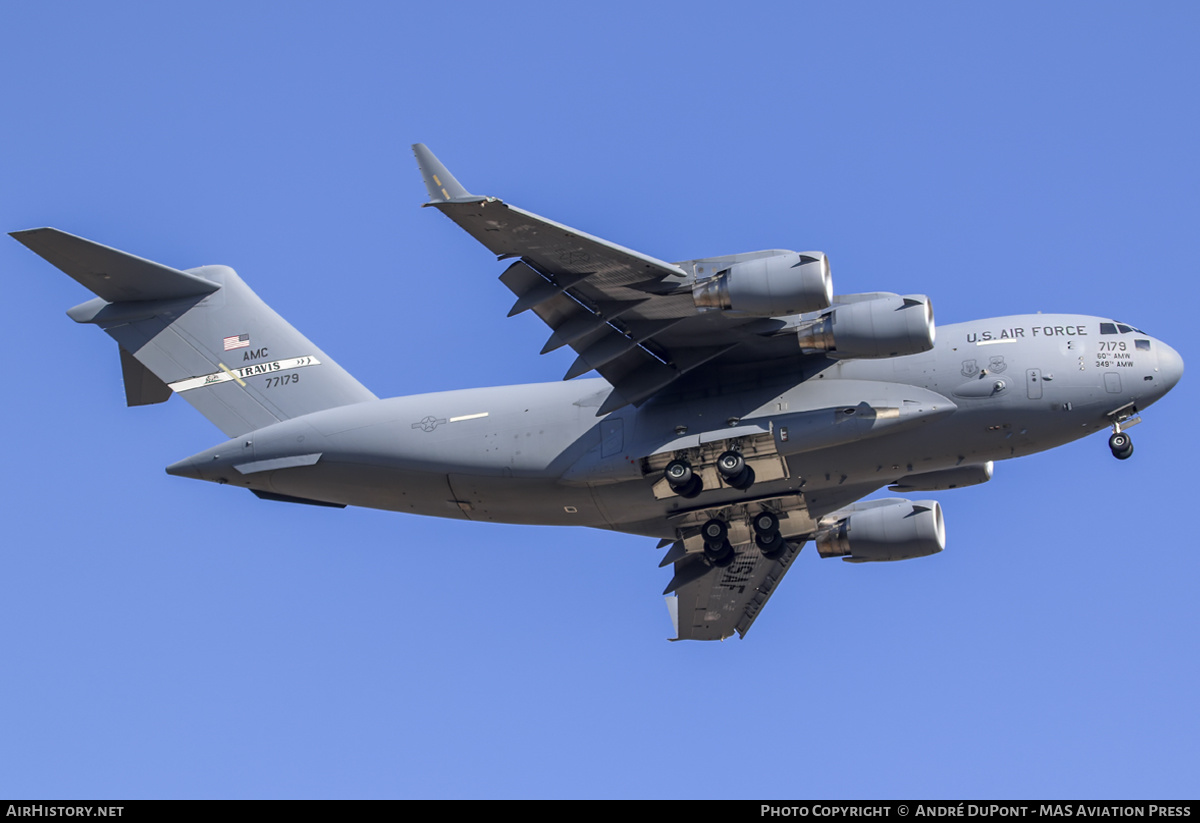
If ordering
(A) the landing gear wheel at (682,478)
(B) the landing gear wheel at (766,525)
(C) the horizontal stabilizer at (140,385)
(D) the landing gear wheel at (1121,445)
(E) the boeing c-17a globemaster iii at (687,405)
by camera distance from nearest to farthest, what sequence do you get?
(E) the boeing c-17a globemaster iii at (687,405)
(D) the landing gear wheel at (1121,445)
(A) the landing gear wheel at (682,478)
(B) the landing gear wheel at (766,525)
(C) the horizontal stabilizer at (140,385)

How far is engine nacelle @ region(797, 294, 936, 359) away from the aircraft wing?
88 centimetres

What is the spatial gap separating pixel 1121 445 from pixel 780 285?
4.28 metres

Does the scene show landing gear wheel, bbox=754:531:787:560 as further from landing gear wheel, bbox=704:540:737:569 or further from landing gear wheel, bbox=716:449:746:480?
landing gear wheel, bbox=716:449:746:480

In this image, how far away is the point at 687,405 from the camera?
55.2ft

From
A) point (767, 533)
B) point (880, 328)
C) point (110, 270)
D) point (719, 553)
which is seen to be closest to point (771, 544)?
point (767, 533)

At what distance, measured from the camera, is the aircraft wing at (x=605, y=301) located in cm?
1455

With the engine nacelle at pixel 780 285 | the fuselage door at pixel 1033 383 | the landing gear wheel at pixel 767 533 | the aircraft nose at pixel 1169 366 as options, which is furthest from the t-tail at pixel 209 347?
the aircraft nose at pixel 1169 366

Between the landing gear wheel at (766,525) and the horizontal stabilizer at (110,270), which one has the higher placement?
the horizontal stabilizer at (110,270)

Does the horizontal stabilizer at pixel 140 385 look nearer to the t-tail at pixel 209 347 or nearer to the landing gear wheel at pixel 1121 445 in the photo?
the t-tail at pixel 209 347

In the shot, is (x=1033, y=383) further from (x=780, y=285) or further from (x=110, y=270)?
(x=110, y=270)

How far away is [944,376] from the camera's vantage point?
16.1m

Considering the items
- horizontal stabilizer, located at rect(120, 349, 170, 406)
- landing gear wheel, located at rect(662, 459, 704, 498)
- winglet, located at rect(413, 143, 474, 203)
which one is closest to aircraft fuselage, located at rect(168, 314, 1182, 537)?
landing gear wheel, located at rect(662, 459, 704, 498)

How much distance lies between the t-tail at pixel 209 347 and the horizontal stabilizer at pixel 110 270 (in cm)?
1

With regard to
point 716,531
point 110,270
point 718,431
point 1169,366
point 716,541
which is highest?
point 110,270
